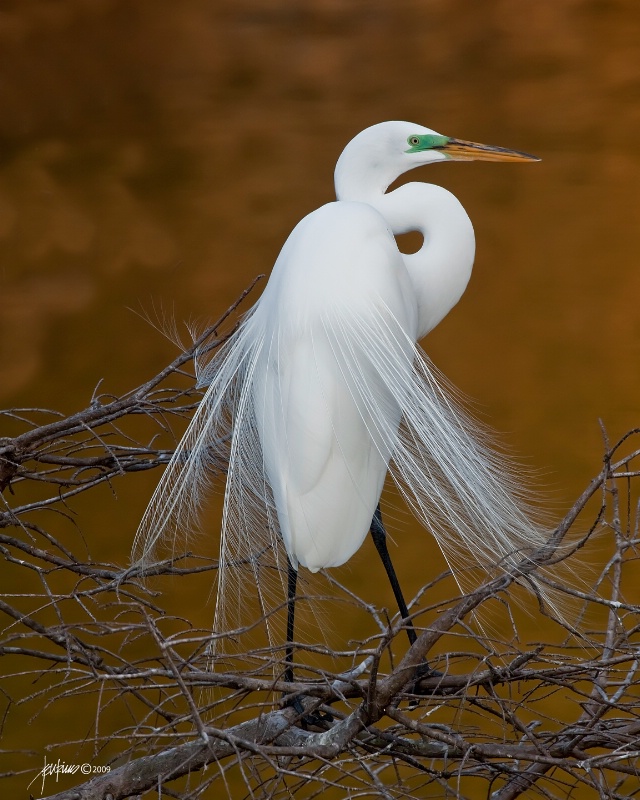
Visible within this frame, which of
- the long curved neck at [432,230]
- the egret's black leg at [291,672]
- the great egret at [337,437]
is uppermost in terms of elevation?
the long curved neck at [432,230]

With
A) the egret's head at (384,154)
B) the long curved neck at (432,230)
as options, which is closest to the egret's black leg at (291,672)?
the long curved neck at (432,230)

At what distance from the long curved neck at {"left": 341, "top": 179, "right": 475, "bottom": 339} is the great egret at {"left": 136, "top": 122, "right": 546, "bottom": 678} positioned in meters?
0.07

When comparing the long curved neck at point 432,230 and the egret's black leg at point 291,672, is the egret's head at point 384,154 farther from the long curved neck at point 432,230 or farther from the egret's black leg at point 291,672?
the egret's black leg at point 291,672

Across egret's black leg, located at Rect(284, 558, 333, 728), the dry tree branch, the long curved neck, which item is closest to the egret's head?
the long curved neck

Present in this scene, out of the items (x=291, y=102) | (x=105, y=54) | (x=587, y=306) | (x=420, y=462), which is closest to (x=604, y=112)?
(x=587, y=306)

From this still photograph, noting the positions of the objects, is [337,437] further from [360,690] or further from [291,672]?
[360,690]

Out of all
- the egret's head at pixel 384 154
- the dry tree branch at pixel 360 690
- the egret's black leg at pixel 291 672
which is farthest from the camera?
the egret's head at pixel 384 154

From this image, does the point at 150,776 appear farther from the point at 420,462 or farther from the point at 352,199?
the point at 352,199

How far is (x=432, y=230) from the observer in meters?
1.75

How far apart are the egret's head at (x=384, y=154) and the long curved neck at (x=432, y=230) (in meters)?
0.01

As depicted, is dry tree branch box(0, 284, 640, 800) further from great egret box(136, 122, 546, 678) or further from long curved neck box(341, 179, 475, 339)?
long curved neck box(341, 179, 475, 339)

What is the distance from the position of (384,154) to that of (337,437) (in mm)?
465

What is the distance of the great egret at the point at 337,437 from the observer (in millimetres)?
1524

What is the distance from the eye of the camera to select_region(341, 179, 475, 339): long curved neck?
5.71ft
